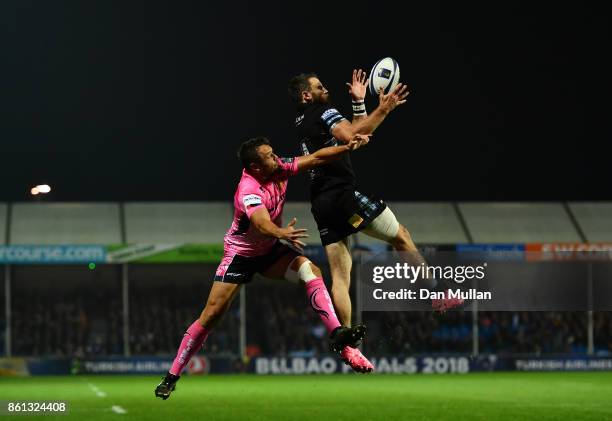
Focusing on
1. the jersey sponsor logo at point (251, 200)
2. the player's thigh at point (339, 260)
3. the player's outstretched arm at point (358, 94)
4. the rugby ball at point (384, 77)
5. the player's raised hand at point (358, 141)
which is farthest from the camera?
the player's thigh at point (339, 260)

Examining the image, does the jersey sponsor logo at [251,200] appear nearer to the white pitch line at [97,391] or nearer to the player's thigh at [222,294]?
the player's thigh at [222,294]

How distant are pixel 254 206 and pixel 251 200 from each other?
0.08 m

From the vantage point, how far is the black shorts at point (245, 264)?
41.2 feet

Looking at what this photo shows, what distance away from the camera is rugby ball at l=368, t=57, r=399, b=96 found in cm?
1269

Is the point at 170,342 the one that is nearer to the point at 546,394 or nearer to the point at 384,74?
the point at 546,394

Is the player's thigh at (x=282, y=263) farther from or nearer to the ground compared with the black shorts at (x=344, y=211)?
nearer to the ground

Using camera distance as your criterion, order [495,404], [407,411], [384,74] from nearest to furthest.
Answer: [384,74], [407,411], [495,404]

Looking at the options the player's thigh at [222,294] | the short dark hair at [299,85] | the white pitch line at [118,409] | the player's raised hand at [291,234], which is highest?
the short dark hair at [299,85]

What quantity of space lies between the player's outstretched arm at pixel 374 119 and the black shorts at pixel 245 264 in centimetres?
133

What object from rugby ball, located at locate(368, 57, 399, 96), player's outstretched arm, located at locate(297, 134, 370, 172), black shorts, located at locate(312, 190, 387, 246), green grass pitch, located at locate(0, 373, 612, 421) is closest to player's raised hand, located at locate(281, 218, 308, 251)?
player's outstretched arm, located at locate(297, 134, 370, 172)

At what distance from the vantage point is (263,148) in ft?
39.7

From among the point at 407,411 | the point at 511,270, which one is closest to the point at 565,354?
the point at 511,270

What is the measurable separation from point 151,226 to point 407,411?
17.6 meters

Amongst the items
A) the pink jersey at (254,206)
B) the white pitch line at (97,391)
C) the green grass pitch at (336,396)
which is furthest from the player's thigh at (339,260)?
the white pitch line at (97,391)
